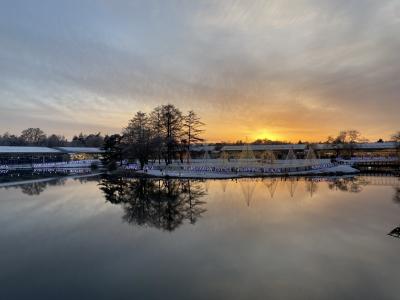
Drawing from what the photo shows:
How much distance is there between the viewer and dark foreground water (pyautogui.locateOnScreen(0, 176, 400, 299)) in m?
6.96

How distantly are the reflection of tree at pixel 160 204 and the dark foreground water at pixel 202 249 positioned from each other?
0.31ft

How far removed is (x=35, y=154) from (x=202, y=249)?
57.4 m

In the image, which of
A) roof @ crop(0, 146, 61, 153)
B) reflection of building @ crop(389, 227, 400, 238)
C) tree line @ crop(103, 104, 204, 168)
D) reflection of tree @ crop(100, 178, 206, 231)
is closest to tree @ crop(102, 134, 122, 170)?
tree line @ crop(103, 104, 204, 168)

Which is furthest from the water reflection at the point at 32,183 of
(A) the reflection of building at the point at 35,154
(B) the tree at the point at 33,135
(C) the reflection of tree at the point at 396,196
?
(B) the tree at the point at 33,135

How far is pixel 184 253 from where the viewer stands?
9.23 metres

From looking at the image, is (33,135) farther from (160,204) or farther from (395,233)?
(395,233)

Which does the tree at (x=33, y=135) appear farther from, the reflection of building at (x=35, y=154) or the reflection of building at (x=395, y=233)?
the reflection of building at (x=395, y=233)

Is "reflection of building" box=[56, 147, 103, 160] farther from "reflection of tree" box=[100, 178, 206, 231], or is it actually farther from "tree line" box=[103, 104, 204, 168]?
"reflection of tree" box=[100, 178, 206, 231]

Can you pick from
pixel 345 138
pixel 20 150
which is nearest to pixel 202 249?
pixel 20 150

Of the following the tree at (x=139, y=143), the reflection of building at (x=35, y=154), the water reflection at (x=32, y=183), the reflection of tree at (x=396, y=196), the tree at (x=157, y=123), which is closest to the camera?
the reflection of tree at (x=396, y=196)

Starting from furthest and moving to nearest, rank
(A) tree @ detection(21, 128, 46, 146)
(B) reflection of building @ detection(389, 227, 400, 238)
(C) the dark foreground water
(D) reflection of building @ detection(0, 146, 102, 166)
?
(A) tree @ detection(21, 128, 46, 146), (D) reflection of building @ detection(0, 146, 102, 166), (B) reflection of building @ detection(389, 227, 400, 238), (C) the dark foreground water

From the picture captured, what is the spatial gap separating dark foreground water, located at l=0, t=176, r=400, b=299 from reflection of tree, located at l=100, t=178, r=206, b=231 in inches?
3.8

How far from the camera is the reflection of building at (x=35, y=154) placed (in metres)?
54.2

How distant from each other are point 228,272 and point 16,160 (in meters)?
60.7
